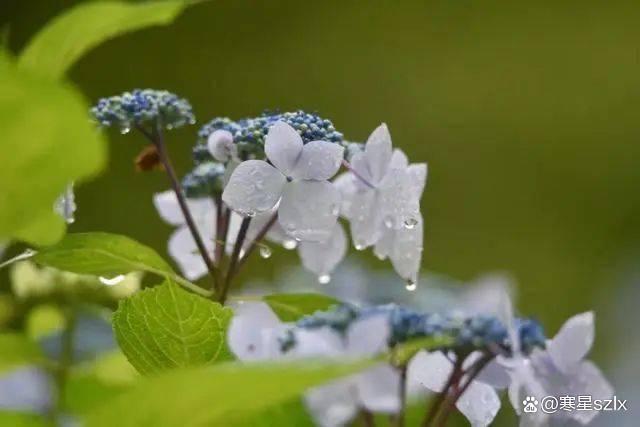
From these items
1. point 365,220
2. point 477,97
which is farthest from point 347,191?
point 477,97

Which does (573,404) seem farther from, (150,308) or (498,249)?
(498,249)

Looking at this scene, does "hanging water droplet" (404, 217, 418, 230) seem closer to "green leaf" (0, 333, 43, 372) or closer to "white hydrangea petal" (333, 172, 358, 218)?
"white hydrangea petal" (333, 172, 358, 218)

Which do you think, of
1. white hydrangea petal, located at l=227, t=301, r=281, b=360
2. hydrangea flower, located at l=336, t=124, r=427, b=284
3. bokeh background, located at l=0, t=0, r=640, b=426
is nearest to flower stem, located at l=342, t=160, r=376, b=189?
hydrangea flower, located at l=336, t=124, r=427, b=284

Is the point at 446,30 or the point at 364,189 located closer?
the point at 364,189

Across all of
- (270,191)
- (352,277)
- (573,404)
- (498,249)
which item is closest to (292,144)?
(270,191)

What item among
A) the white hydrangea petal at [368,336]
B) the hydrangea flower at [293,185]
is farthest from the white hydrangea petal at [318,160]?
the white hydrangea petal at [368,336]

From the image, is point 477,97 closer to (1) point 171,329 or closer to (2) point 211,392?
(1) point 171,329

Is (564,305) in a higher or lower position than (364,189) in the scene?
lower
